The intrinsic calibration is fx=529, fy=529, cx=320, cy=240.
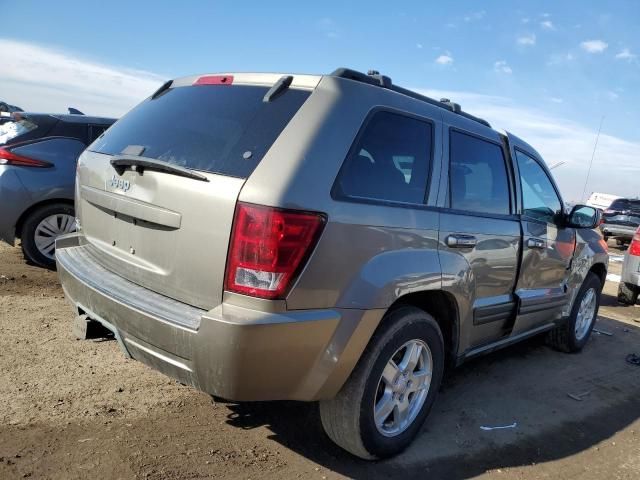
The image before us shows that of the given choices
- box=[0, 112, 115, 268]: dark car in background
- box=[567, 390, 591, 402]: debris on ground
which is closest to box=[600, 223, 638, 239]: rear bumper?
box=[567, 390, 591, 402]: debris on ground

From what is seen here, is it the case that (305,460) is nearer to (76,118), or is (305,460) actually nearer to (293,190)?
(293,190)

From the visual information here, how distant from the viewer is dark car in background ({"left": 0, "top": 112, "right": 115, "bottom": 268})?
5559 millimetres

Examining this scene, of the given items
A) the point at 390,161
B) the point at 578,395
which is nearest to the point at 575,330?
the point at 578,395

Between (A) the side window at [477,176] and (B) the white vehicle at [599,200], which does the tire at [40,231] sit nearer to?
(A) the side window at [477,176]

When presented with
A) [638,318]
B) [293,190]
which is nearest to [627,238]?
[638,318]

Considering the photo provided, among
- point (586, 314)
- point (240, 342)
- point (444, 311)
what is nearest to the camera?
point (240, 342)

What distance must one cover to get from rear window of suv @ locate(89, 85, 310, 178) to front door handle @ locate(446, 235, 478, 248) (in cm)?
117

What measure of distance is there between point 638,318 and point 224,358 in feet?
22.2

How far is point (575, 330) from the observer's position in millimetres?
5117

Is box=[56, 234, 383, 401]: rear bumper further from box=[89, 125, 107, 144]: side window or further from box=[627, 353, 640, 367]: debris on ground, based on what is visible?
box=[89, 125, 107, 144]: side window

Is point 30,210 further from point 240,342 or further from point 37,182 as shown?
point 240,342

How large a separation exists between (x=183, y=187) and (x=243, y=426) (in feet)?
5.06

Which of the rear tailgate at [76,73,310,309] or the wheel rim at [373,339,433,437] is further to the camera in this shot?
the wheel rim at [373,339,433,437]

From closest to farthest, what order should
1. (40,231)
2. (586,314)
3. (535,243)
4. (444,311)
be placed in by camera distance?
1. (444,311)
2. (535,243)
3. (586,314)
4. (40,231)
